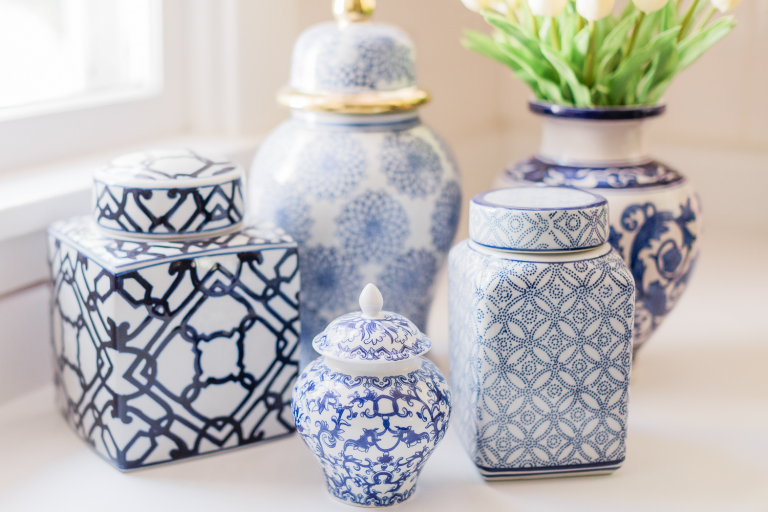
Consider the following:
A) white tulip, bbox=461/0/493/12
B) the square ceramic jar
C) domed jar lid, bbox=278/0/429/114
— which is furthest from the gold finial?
the square ceramic jar

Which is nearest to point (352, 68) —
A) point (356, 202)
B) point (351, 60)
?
point (351, 60)

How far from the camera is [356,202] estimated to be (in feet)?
2.51

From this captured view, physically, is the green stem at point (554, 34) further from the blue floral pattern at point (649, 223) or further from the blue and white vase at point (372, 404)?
the blue and white vase at point (372, 404)

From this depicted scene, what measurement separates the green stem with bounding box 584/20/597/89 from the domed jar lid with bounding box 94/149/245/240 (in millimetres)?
337

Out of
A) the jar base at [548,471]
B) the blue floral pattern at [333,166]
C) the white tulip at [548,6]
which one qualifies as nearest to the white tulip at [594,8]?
A: the white tulip at [548,6]

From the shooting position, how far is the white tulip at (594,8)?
677mm

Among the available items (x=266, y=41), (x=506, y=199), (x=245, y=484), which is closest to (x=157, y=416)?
(x=245, y=484)

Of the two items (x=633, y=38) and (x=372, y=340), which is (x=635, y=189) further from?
(x=372, y=340)

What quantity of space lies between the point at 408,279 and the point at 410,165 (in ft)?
0.37

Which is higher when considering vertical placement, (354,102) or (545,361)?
(354,102)

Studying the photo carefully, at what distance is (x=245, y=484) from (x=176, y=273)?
18 centimetres

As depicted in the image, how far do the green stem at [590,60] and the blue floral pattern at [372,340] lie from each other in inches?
12.7

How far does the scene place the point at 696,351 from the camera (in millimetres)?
927

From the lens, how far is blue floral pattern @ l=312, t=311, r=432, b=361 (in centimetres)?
58
